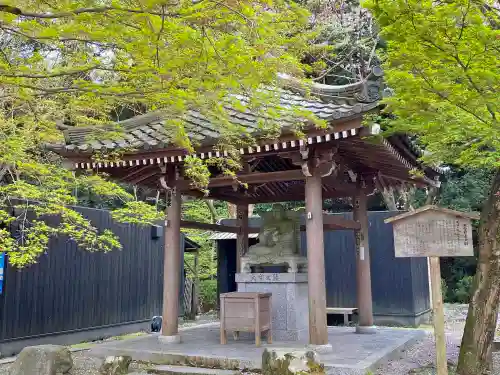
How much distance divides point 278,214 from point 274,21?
494 cm

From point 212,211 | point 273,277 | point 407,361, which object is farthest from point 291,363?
point 212,211

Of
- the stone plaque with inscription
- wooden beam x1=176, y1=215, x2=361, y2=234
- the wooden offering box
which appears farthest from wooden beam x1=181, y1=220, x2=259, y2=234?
the stone plaque with inscription

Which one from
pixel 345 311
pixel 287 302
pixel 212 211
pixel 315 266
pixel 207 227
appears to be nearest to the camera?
pixel 315 266

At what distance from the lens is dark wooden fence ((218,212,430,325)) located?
10492 mm

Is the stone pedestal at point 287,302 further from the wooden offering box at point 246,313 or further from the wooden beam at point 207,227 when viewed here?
the wooden beam at point 207,227

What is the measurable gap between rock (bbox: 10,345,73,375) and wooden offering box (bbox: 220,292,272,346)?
230cm

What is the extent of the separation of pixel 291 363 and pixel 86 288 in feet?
17.7

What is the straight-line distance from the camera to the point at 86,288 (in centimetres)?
884

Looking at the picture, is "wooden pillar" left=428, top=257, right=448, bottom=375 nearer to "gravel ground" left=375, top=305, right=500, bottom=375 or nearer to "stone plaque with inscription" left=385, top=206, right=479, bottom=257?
"stone plaque with inscription" left=385, top=206, right=479, bottom=257

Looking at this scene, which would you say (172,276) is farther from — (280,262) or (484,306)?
(484,306)

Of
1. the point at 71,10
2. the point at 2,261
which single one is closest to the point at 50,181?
the point at 2,261

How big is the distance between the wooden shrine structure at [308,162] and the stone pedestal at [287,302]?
1.01 meters

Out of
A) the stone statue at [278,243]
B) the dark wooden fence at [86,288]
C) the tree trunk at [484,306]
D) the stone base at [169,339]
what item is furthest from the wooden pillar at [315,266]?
the dark wooden fence at [86,288]

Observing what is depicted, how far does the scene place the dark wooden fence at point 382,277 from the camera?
10.5m
